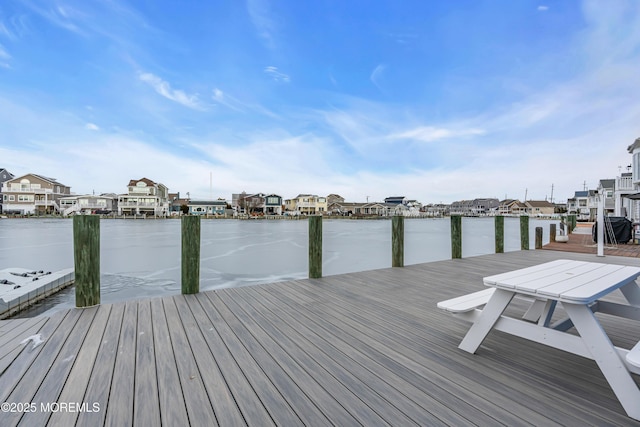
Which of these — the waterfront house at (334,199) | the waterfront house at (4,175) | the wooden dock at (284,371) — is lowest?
the wooden dock at (284,371)

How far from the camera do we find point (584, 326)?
1.21 metres

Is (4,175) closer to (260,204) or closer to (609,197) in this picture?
(260,204)

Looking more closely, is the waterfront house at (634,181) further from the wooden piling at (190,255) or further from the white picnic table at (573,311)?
Answer: the wooden piling at (190,255)

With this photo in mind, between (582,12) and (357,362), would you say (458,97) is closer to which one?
(582,12)

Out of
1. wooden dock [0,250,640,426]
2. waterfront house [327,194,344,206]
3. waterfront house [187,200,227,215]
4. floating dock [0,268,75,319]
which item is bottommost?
floating dock [0,268,75,319]

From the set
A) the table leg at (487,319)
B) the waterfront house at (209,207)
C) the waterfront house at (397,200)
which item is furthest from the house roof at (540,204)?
the table leg at (487,319)

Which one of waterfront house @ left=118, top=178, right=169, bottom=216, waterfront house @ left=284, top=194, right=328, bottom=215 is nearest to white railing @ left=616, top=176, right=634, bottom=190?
waterfront house @ left=284, top=194, right=328, bottom=215

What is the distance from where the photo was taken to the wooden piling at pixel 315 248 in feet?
12.2

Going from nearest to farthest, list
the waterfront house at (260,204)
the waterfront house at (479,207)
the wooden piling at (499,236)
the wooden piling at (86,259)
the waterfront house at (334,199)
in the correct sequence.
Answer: the wooden piling at (86,259)
the wooden piling at (499,236)
the waterfront house at (260,204)
the waterfront house at (334,199)
the waterfront house at (479,207)

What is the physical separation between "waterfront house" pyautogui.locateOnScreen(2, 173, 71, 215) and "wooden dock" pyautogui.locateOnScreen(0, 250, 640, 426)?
179 feet

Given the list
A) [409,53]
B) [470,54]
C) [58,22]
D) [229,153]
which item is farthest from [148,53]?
[470,54]

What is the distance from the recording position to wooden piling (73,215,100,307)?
2.45m

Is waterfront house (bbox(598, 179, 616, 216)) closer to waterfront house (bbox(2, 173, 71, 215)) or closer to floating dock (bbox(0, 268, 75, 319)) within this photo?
floating dock (bbox(0, 268, 75, 319))

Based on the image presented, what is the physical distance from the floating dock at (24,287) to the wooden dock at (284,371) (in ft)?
8.23
